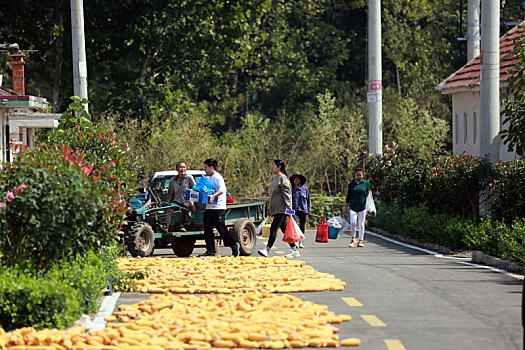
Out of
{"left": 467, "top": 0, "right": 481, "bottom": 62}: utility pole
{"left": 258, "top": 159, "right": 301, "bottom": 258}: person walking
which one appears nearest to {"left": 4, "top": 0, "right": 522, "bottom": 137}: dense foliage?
{"left": 467, "top": 0, "right": 481, "bottom": 62}: utility pole

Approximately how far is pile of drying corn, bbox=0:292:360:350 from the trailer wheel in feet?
27.1

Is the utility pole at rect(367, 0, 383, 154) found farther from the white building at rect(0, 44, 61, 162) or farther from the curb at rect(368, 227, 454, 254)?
the white building at rect(0, 44, 61, 162)

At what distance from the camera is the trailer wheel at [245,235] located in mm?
19938

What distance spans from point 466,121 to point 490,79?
1290cm

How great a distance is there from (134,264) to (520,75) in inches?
312

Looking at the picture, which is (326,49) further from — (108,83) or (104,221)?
(104,221)

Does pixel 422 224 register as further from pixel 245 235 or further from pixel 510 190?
pixel 245 235

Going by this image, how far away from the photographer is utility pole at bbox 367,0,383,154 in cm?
3166

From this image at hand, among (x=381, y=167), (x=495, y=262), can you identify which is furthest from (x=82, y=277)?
(x=381, y=167)

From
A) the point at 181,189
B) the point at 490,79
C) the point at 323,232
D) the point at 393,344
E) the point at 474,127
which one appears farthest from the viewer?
the point at 474,127

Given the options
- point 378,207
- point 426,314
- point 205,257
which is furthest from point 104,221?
point 378,207

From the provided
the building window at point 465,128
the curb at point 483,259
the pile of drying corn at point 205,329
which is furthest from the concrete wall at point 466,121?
the pile of drying corn at point 205,329

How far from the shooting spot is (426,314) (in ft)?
36.4

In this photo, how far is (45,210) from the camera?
11.2 meters
